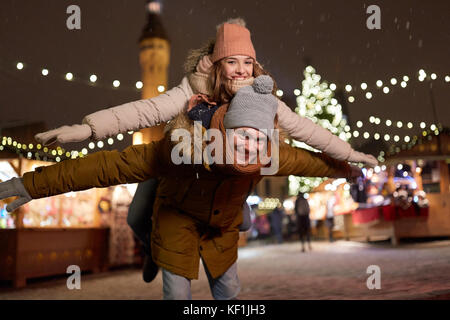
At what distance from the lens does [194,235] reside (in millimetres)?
2322

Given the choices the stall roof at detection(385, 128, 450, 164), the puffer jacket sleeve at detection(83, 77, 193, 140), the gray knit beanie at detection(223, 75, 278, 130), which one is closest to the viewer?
the gray knit beanie at detection(223, 75, 278, 130)

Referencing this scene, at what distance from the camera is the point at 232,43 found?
2.03 meters

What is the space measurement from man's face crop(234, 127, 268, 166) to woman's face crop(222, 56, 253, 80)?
1.35 feet

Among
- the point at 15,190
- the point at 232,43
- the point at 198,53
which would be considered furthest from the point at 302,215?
the point at 15,190

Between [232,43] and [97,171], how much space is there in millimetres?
920

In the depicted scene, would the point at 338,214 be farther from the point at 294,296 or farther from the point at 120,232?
the point at 294,296

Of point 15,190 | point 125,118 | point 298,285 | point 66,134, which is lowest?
point 298,285

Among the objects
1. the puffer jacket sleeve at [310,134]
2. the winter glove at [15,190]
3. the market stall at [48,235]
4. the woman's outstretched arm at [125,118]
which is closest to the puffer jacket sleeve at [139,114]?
the woman's outstretched arm at [125,118]

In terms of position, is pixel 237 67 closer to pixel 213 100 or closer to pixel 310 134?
pixel 213 100

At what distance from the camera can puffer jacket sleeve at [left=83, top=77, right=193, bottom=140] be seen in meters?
1.86

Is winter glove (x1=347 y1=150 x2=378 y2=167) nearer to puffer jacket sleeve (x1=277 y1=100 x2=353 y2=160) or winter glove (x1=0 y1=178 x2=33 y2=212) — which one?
puffer jacket sleeve (x1=277 y1=100 x2=353 y2=160)

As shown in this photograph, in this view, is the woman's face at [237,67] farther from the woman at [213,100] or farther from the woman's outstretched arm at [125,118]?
the woman's outstretched arm at [125,118]

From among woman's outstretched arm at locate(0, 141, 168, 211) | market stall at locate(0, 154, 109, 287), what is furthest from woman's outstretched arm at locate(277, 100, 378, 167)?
market stall at locate(0, 154, 109, 287)
